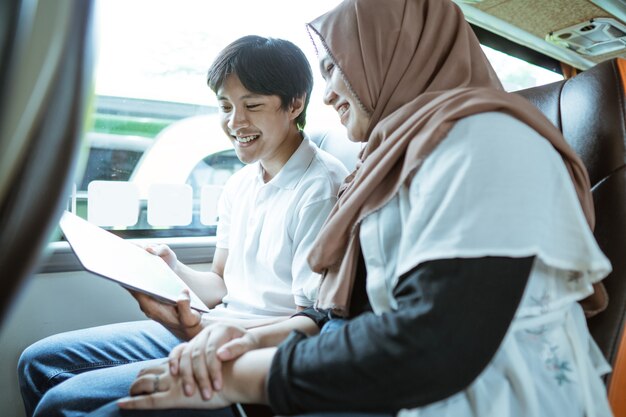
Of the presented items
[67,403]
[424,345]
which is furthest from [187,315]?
[424,345]

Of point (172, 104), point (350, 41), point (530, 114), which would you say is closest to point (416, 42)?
point (350, 41)

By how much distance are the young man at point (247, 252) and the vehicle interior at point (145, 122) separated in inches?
9.8

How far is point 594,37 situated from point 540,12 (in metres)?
0.51

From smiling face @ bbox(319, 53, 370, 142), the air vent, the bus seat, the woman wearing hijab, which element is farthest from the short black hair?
the air vent

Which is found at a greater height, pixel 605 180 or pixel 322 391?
pixel 605 180

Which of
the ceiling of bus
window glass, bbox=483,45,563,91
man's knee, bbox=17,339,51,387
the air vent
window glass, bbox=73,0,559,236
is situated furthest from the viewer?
window glass, bbox=483,45,563,91

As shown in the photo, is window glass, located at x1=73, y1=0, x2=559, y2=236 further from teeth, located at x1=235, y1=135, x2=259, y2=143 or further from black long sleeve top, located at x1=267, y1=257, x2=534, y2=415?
black long sleeve top, located at x1=267, y1=257, x2=534, y2=415

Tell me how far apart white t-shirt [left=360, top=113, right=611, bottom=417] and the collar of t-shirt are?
0.64 metres

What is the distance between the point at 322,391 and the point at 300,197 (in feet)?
2.51

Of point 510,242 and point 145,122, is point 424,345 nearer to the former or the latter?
point 510,242

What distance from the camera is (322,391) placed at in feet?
2.49

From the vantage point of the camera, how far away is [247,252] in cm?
155

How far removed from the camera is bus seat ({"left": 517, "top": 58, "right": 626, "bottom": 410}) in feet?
3.32

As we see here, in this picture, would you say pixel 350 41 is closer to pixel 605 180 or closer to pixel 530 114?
pixel 530 114
